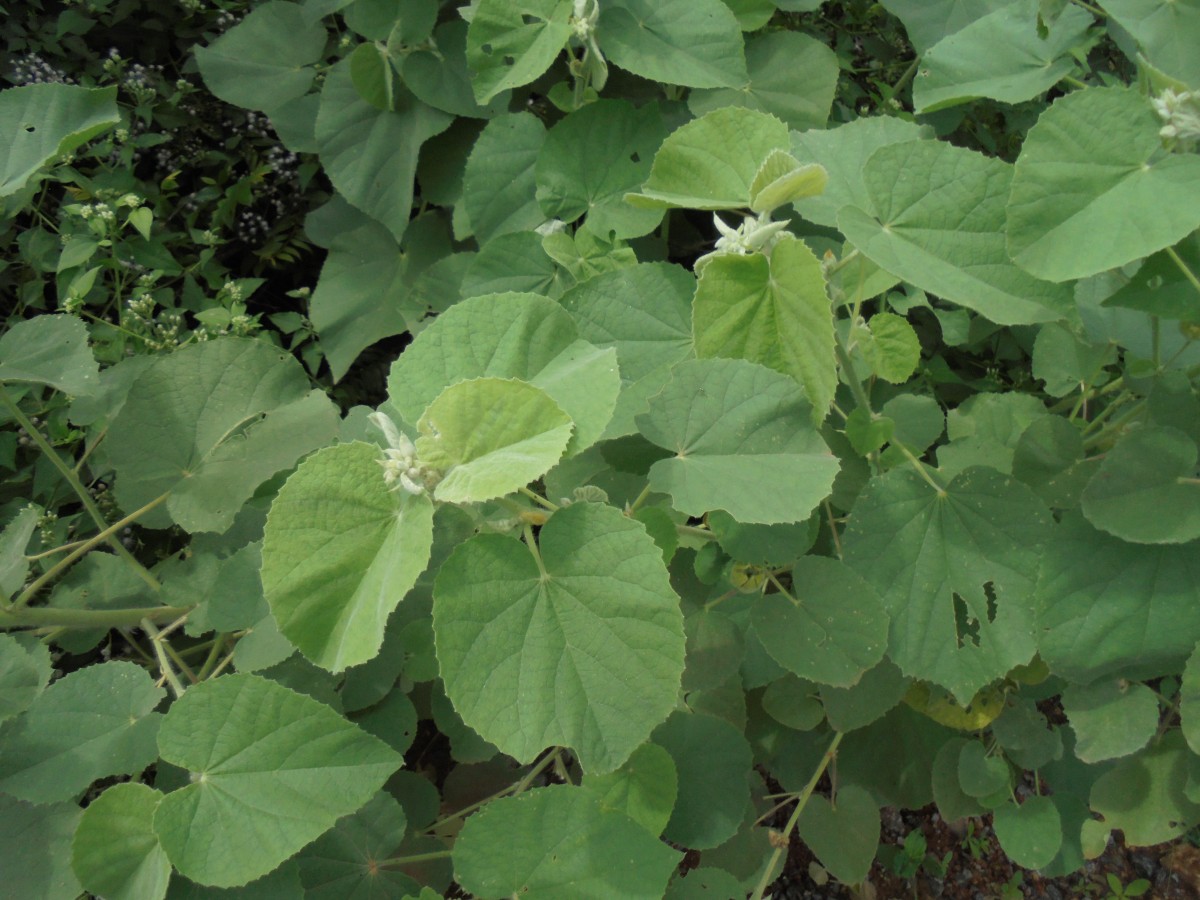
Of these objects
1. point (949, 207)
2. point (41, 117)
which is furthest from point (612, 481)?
point (41, 117)

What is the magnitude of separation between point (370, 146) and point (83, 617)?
1177 millimetres

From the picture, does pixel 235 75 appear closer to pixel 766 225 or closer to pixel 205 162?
pixel 205 162

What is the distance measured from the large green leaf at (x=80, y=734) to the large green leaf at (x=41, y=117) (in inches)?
30.5

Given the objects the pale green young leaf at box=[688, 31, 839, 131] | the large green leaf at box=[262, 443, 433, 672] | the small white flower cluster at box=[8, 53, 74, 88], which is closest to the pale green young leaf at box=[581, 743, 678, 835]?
the large green leaf at box=[262, 443, 433, 672]

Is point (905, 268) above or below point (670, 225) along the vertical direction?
above

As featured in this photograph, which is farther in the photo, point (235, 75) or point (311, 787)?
point (235, 75)

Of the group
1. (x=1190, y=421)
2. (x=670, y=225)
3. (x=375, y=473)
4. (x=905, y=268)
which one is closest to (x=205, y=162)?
(x=670, y=225)

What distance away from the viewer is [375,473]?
935mm

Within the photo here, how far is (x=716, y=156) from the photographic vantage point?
1168 millimetres

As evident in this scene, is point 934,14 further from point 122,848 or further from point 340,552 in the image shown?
point 122,848

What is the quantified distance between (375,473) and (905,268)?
26.4 inches

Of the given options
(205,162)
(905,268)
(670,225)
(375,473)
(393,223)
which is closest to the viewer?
(375,473)

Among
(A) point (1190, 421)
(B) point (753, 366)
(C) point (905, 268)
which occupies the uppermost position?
(C) point (905, 268)

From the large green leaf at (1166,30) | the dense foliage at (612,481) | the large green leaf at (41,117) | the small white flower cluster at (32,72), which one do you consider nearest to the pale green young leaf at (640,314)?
the dense foliage at (612,481)
